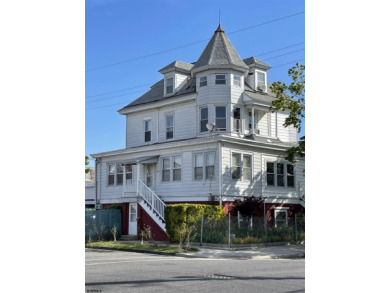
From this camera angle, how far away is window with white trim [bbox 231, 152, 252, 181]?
22.4 metres

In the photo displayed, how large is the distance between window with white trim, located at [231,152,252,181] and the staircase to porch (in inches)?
137

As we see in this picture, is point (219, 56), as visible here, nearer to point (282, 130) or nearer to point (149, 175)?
point (282, 130)

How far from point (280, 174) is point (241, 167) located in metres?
2.90

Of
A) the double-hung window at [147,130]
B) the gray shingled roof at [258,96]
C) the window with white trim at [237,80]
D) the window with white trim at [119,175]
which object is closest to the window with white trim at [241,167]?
the gray shingled roof at [258,96]

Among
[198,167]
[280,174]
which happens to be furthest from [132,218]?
[280,174]

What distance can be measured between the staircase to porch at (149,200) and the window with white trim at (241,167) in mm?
3484

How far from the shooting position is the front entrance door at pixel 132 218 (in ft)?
77.0

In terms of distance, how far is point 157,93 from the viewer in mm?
27078

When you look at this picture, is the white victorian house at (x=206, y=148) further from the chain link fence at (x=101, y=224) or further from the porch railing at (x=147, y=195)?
the chain link fence at (x=101, y=224)

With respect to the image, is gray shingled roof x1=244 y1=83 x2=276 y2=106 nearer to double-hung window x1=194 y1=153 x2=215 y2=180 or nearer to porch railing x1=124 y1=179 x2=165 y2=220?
double-hung window x1=194 y1=153 x2=215 y2=180

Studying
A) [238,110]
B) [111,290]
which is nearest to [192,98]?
[238,110]
